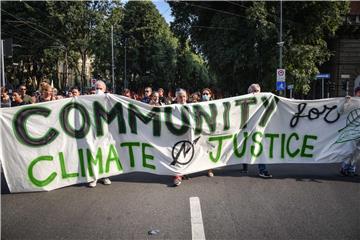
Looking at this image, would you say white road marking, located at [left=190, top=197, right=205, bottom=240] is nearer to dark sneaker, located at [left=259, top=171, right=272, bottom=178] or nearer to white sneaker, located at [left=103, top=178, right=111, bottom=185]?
white sneaker, located at [left=103, top=178, right=111, bottom=185]

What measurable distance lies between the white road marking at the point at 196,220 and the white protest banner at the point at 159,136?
1.34 meters

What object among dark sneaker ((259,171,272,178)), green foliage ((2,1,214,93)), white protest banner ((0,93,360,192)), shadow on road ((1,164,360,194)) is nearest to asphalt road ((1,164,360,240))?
shadow on road ((1,164,360,194))

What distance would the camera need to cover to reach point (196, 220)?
4.98 m

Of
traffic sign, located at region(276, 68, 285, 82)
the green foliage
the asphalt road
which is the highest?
the green foliage

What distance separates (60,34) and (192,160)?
3721cm

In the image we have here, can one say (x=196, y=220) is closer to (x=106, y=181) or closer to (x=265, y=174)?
(x=106, y=181)

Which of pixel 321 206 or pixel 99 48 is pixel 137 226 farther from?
pixel 99 48

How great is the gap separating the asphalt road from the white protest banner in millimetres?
310

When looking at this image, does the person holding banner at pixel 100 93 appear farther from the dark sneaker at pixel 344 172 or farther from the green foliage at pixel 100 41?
the green foliage at pixel 100 41

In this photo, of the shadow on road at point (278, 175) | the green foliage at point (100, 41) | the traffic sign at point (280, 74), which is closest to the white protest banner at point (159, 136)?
the shadow on road at point (278, 175)

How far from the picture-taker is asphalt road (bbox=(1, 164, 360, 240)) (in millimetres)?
4613

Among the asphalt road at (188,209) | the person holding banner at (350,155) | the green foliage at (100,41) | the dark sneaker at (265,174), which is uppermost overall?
the green foliage at (100,41)

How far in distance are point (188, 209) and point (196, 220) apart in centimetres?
45

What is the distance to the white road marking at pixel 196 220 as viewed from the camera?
4.52 metres
